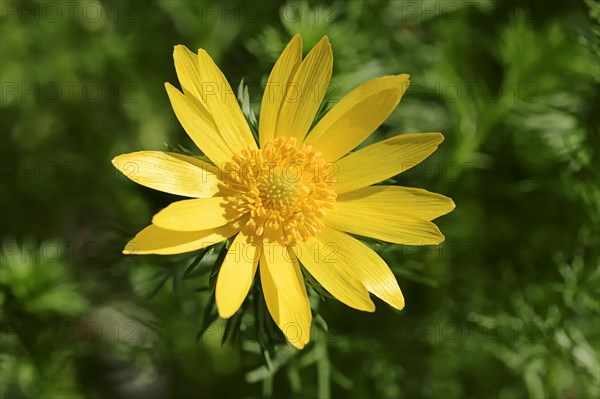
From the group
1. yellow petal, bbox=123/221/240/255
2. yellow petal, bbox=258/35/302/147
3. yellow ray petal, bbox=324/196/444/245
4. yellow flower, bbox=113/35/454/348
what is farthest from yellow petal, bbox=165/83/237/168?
yellow ray petal, bbox=324/196/444/245

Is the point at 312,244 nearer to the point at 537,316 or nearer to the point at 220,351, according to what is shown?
the point at 537,316

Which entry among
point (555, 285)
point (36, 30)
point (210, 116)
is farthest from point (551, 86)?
point (36, 30)

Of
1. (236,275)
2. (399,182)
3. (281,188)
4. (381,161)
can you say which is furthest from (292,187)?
(399,182)

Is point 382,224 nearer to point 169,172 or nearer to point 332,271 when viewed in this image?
point 332,271

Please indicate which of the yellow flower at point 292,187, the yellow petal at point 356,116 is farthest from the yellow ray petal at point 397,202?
the yellow petal at point 356,116

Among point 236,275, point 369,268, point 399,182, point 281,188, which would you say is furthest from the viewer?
point 399,182

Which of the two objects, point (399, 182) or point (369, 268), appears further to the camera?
point (399, 182)

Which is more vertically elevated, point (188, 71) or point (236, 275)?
point (188, 71)
